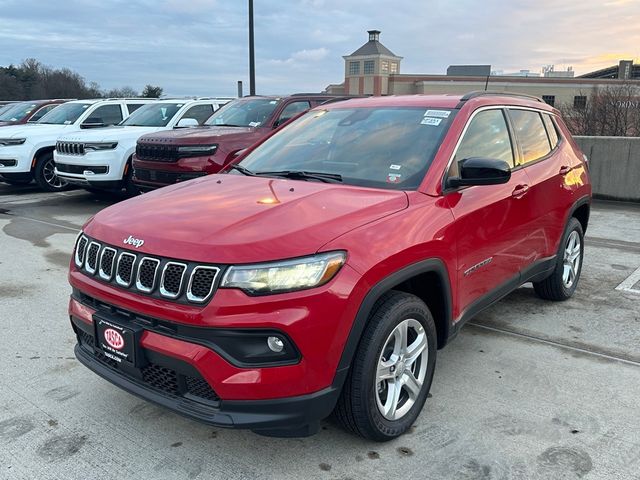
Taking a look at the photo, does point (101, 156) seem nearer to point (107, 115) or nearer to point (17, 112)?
point (107, 115)

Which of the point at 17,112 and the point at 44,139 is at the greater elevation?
the point at 17,112

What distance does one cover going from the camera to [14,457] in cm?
284

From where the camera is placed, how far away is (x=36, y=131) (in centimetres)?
1170

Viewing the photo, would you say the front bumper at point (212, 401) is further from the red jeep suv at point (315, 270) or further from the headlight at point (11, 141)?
the headlight at point (11, 141)

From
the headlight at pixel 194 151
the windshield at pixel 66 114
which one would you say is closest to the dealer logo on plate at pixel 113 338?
the headlight at pixel 194 151

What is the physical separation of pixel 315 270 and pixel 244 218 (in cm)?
49

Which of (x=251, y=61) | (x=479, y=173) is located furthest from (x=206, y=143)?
(x=251, y=61)

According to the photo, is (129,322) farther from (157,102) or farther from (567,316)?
(157,102)

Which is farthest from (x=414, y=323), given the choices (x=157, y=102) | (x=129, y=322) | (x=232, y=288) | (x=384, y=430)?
(x=157, y=102)

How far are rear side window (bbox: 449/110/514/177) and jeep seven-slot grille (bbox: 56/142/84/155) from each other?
7.75 meters

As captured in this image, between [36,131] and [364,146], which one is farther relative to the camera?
[36,131]

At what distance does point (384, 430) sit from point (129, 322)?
1370 millimetres

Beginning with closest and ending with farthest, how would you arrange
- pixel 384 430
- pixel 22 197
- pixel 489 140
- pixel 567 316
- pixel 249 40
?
pixel 384 430 < pixel 489 140 < pixel 567 316 < pixel 22 197 < pixel 249 40

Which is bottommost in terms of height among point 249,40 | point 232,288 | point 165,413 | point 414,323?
point 165,413
